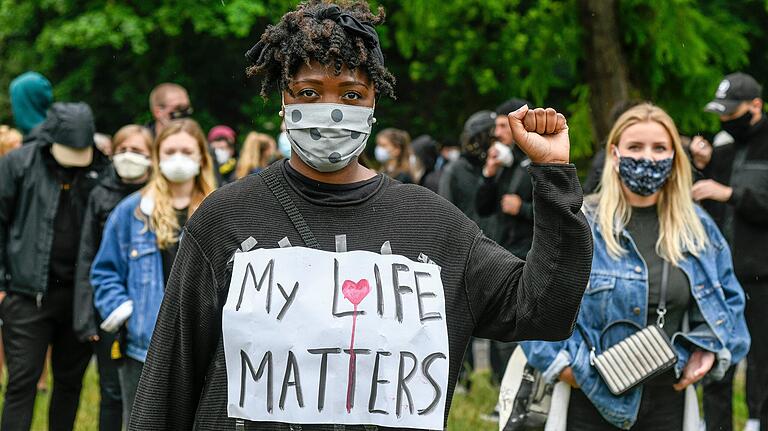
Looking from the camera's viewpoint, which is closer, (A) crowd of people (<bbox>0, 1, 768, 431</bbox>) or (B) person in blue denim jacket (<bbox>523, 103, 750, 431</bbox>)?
(A) crowd of people (<bbox>0, 1, 768, 431</bbox>)

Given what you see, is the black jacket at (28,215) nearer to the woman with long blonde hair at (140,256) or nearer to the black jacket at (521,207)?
the woman with long blonde hair at (140,256)

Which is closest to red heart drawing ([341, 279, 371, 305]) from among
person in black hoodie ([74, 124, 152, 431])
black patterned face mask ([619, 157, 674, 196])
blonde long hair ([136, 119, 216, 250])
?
black patterned face mask ([619, 157, 674, 196])

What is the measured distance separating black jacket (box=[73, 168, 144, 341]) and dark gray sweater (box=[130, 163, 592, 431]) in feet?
12.0

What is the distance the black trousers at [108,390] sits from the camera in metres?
6.77

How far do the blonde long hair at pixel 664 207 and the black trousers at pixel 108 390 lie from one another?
306cm

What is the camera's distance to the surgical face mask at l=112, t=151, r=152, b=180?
7160 millimetres

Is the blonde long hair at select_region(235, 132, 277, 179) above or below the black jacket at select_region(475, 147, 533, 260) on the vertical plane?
above

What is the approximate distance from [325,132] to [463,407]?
22.1 ft

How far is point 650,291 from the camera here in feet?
16.5

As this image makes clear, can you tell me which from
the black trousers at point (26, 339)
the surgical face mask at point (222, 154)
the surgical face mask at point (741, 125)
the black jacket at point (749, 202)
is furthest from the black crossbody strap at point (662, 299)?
the surgical face mask at point (222, 154)

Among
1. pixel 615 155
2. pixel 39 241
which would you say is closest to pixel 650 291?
pixel 615 155

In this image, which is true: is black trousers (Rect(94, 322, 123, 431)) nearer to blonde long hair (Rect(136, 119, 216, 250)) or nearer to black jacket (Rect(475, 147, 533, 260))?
blonde long hair (Rect(136, 119, 216, 250))

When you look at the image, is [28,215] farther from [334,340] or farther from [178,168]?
[334,340]

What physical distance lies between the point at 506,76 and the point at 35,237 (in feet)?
43.8
